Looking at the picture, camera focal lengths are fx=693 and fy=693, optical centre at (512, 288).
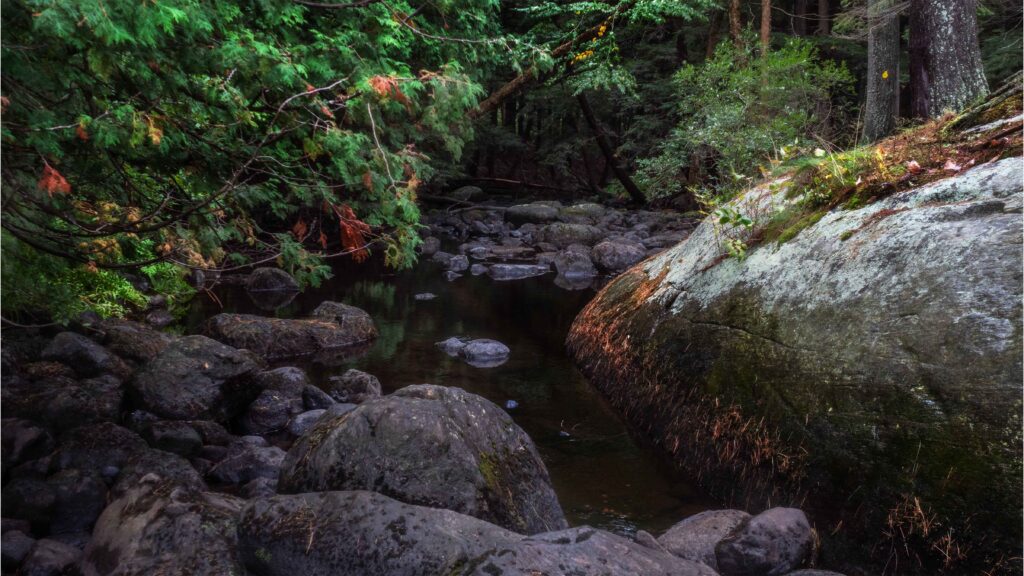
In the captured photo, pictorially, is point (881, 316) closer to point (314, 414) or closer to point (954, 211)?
point (954, 211)

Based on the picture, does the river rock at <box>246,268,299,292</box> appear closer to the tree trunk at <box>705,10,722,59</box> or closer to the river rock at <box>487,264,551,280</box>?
the river rock at <box>487,264,551,280</box>

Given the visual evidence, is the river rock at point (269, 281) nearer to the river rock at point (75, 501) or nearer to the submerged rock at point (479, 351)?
the submerged rock at point (479, 351)

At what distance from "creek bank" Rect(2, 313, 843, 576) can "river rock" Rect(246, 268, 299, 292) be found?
262 inches

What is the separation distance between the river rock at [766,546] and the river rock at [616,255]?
1146 cm

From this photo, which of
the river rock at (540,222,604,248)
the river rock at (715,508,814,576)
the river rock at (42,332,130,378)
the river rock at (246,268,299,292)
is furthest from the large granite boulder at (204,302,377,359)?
the river rock at (540,222,604,248)

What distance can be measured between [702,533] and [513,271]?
37.4 feet

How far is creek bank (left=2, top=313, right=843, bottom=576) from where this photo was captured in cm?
325

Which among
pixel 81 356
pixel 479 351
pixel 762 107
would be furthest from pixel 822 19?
pixel 81 356

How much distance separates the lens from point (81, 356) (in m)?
6.68

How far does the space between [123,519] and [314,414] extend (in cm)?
288

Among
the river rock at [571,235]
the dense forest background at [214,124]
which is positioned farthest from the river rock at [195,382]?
the river rock at [571,235]

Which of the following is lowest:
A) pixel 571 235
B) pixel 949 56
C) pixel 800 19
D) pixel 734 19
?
pixel 571 235

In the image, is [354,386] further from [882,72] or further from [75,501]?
[882,72]

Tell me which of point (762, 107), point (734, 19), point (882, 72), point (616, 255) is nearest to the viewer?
point (882, 72)
